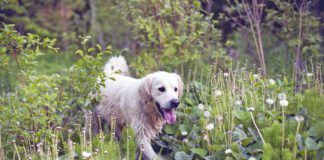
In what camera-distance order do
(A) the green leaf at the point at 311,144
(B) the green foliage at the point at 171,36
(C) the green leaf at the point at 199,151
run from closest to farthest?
→ (A) the green leaf at the point at 311,144 → (C) the green leaf at the point at 199,151 → (B) the green foliage at the point at 171,36

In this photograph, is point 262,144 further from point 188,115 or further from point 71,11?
point 71,11

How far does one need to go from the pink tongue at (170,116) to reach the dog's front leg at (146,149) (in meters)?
0.32

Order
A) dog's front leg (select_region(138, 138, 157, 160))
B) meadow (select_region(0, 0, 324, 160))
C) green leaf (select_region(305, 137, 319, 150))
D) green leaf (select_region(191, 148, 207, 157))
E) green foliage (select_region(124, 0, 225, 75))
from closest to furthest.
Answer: green leaf (select_region(305, 137, 319, 150))
meadow (select_region(0, 0, 324, 160))
green leaf (select_region(191, 148, 207, 157))
dog's front leg (select_region(138, 138, 157, 160))
green foliage (select_region(124, 0, 225, 75))

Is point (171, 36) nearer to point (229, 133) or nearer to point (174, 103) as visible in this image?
point (174, 103)

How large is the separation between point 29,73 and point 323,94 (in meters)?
3.09

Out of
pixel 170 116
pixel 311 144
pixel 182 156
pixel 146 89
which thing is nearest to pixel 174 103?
pixel 170 116

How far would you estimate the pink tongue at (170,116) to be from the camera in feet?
19.4

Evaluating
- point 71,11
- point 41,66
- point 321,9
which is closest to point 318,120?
point 321,9

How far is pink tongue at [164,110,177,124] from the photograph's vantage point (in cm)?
593

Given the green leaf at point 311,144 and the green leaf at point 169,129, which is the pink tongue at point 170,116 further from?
the green leaf at point 311,144

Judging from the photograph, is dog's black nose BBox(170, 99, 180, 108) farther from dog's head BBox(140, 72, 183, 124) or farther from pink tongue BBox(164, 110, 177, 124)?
pink tongue BBox(164, 110, 177, 124)

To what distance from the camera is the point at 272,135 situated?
524 centimetres

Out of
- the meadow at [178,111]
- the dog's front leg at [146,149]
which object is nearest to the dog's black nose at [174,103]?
the meadow at [178,111]

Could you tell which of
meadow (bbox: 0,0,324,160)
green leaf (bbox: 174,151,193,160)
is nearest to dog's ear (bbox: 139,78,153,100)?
meadow (bbox: 0,0,324,160)
